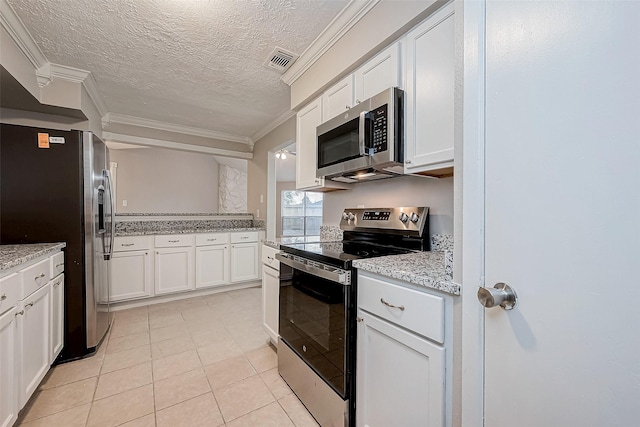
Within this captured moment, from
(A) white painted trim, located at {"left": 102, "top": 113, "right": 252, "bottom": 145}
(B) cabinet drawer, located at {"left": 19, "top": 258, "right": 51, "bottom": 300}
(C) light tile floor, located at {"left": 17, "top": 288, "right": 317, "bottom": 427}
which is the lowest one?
(C) light tile floor, located at {"left": 17, "top": 288, "right": 317, "bottom": 427}

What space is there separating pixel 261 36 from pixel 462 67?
155cm

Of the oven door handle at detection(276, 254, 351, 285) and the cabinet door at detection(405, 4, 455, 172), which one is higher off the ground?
the cabinet door at detection(405, 4, 455, 172)

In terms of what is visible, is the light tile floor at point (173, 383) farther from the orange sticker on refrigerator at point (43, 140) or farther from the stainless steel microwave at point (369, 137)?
the orange sticker on refrigerator at point (43, 140)

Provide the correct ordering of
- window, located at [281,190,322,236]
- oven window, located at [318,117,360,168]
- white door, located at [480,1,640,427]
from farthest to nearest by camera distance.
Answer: window, located at [281,190,322,236], oven window, located at [318,117,360,168], white door, located at [480,1,640,427]

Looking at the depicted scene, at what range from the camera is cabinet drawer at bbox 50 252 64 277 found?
1826mm

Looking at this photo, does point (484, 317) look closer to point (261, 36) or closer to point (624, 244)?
point (624, 244)

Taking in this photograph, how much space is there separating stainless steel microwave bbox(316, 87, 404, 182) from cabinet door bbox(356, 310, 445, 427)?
2.67ft

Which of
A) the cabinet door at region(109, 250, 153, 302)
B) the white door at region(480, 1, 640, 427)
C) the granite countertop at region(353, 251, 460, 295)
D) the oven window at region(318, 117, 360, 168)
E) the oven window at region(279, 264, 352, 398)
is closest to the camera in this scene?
the white door at region(480, 1, 640, 427)

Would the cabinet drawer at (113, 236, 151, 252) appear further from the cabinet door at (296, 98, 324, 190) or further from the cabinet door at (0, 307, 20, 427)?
the cabinet door at (296, 98, 324, 190)

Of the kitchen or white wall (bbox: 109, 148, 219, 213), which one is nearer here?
the kitchen

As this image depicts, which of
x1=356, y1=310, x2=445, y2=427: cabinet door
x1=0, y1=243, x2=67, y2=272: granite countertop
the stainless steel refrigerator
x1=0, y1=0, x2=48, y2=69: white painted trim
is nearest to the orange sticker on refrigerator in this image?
the stainless steel refrigerator

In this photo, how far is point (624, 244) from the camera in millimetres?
527

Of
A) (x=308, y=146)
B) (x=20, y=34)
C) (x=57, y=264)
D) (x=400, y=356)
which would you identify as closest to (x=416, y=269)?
(x=400, y=356)

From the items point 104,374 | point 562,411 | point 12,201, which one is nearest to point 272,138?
point 12,201
